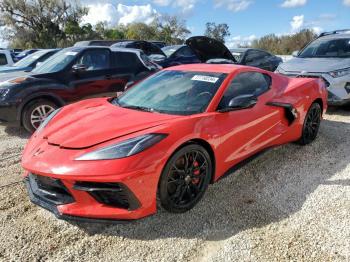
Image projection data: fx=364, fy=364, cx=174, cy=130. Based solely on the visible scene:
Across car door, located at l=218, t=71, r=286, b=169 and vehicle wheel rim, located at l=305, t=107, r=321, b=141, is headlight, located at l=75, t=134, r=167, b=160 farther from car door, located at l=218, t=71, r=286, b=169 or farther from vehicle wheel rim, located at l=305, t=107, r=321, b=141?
vehicle wheel rim, located at l=305, t=107, r=321, b=141

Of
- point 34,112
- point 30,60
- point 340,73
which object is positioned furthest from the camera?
point 30,60

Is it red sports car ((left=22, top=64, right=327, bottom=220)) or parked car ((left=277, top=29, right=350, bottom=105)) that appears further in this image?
parked car ((left=277, top=29, right=350, bottom=105))

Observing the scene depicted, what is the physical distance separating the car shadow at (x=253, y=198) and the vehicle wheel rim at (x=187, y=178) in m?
0.16

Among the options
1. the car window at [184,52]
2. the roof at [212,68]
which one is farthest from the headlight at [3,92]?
the car window at [184,52]

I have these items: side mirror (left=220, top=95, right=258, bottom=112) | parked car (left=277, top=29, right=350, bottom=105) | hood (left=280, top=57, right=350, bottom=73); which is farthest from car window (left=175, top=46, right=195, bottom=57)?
side mirror (left=220, top=95, right=258, bottom=112)

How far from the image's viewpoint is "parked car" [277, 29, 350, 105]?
7.02m

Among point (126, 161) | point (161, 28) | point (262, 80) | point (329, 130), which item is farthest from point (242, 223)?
point (161, 28)

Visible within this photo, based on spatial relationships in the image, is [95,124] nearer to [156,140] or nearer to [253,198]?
[156,140]

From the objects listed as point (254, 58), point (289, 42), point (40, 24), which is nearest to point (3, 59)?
point (254, 58)

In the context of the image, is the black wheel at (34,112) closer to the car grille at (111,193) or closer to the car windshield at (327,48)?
the car grille at (111,193)

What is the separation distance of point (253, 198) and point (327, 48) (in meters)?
5.68

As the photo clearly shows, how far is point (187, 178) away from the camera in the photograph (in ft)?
10.9

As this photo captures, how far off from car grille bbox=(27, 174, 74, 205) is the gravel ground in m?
0.32

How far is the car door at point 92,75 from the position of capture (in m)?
6.79
